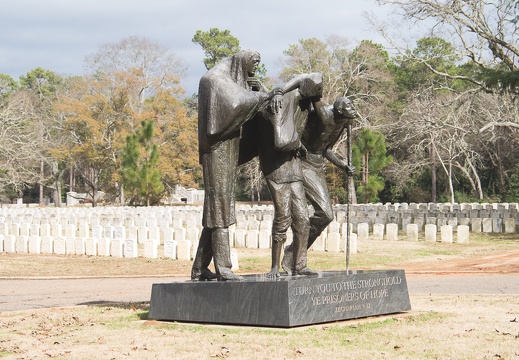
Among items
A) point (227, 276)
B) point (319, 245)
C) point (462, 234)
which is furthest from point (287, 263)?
point (462, 234)

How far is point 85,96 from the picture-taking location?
55156 millimetres

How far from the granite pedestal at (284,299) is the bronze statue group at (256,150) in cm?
44

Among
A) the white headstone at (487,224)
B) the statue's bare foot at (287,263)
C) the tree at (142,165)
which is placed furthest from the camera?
the tree at (142,165)

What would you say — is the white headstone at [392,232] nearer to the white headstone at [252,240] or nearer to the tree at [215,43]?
the white headstone at [252,240]

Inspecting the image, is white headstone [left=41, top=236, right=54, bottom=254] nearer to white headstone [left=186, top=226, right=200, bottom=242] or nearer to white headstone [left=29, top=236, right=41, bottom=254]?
white headstone [left=29, top=236, right=41, bottom=254]

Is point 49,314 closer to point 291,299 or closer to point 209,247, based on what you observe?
point 209,247

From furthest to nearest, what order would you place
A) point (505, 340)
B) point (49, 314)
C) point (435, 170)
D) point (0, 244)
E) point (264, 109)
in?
1. point (435, 170)
2. point (0, 244)
3. point (49, 314)
4. point (264, 109)
5. point (505, 340)

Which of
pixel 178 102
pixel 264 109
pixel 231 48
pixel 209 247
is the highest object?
pixel 231 48

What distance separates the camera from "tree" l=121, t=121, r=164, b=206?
43.7 m

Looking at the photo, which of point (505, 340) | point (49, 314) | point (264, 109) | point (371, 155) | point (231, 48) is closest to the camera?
point (505, 340)

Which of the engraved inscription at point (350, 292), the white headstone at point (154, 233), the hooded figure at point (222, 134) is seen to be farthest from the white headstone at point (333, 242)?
the hooded figure at point (222, 134)

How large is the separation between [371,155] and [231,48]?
83.0ft

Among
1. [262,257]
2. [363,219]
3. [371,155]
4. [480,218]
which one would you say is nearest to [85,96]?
[371,155]

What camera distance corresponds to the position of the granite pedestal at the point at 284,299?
931cm
